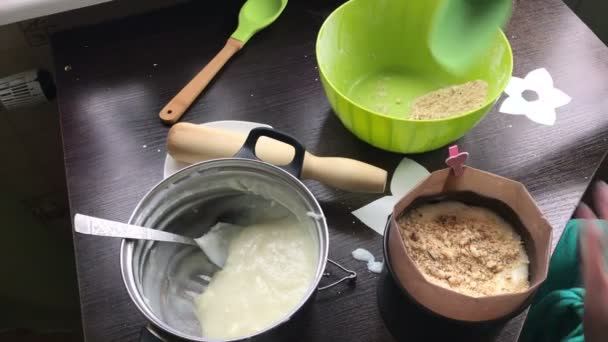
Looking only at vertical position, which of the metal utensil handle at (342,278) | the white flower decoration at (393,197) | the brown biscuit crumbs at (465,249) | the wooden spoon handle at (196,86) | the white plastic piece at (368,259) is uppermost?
the wooden spoon handle at (196,86)

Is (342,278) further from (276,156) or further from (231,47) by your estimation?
(231,47)

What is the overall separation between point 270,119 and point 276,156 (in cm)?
12

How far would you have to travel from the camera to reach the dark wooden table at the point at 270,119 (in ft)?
1.76

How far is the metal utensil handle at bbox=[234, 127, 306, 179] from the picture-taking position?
19.7 inches

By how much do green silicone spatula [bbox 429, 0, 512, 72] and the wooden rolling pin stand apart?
210 millimetres

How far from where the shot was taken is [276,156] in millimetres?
573

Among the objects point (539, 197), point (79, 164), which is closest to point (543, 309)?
point (539, 197)

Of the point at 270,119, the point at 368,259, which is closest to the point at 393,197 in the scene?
the point at 368,259

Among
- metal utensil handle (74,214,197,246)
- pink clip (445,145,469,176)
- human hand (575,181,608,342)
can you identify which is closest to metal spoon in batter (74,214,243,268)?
metal utensil handle (74,214,197,246)

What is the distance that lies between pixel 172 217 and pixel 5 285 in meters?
0.64

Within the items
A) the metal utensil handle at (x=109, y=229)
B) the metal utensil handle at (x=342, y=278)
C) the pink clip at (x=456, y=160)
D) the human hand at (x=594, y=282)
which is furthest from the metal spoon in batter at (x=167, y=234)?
the human hand at (x=594, y=282)

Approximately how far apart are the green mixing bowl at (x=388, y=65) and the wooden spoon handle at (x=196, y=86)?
14cm

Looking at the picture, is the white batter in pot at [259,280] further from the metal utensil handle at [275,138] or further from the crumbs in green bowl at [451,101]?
the crumbs in green bowl at [451,101]

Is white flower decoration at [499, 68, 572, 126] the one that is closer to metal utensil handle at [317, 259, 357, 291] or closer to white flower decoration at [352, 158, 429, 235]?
white flower decoration at [352, 158, 429, 235]
